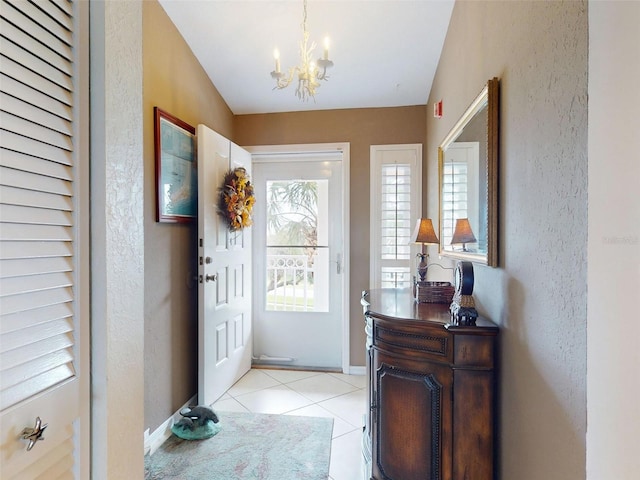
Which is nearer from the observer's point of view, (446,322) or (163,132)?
(446,322)

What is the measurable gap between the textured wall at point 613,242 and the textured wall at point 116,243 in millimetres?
1140

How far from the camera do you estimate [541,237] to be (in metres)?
1.01

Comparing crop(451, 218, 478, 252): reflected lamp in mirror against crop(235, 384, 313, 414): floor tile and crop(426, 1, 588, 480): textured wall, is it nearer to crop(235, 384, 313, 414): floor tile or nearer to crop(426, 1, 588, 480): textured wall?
crop(426, 1, 588, 480): textured wall

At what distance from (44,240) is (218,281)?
1859 millimetres

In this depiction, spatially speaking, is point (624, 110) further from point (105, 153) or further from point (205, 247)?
point (205, 247)

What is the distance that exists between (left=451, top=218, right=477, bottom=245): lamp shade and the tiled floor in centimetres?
134

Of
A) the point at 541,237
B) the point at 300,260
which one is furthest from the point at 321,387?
the point at 541,237

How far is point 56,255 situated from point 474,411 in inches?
55.3

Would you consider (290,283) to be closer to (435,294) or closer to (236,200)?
(236,200)

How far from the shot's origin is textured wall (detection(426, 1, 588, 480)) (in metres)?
0.83

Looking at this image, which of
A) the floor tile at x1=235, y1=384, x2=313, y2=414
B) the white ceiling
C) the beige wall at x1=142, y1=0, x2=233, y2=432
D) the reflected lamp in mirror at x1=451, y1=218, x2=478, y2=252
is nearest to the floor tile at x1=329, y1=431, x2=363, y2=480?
the floor tile at x1=235, y1=384, x2=313, y2=414

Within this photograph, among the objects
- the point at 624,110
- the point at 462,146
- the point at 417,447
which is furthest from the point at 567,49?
the point at 417,447

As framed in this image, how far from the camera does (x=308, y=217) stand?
325 cm

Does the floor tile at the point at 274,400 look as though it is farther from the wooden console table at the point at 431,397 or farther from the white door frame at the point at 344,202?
the wooden console table at the point at 431,397
